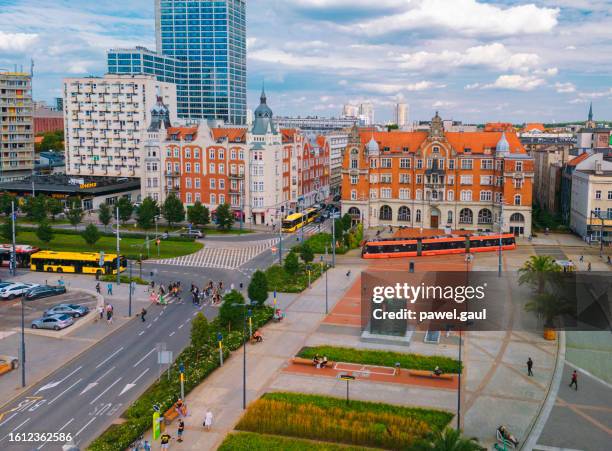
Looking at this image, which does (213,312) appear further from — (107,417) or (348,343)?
(107,417)

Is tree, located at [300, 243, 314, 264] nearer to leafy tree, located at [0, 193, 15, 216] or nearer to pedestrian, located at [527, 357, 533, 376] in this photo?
pedestrian, located at [527, 357, 533, 376]

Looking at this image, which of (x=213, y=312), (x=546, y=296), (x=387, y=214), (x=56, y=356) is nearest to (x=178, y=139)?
(x=387, y=214)

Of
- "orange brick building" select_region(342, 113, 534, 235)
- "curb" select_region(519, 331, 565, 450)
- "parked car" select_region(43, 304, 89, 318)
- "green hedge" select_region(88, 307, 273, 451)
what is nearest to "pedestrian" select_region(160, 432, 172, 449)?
"green hedge" select_region(88, 307, 273, 451)

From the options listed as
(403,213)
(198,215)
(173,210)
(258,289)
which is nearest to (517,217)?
(403,213)

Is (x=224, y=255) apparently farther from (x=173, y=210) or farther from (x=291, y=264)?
(x=173, y=210)

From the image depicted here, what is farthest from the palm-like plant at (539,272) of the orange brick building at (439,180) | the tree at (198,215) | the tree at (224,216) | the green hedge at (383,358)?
the tree at (198,215)
